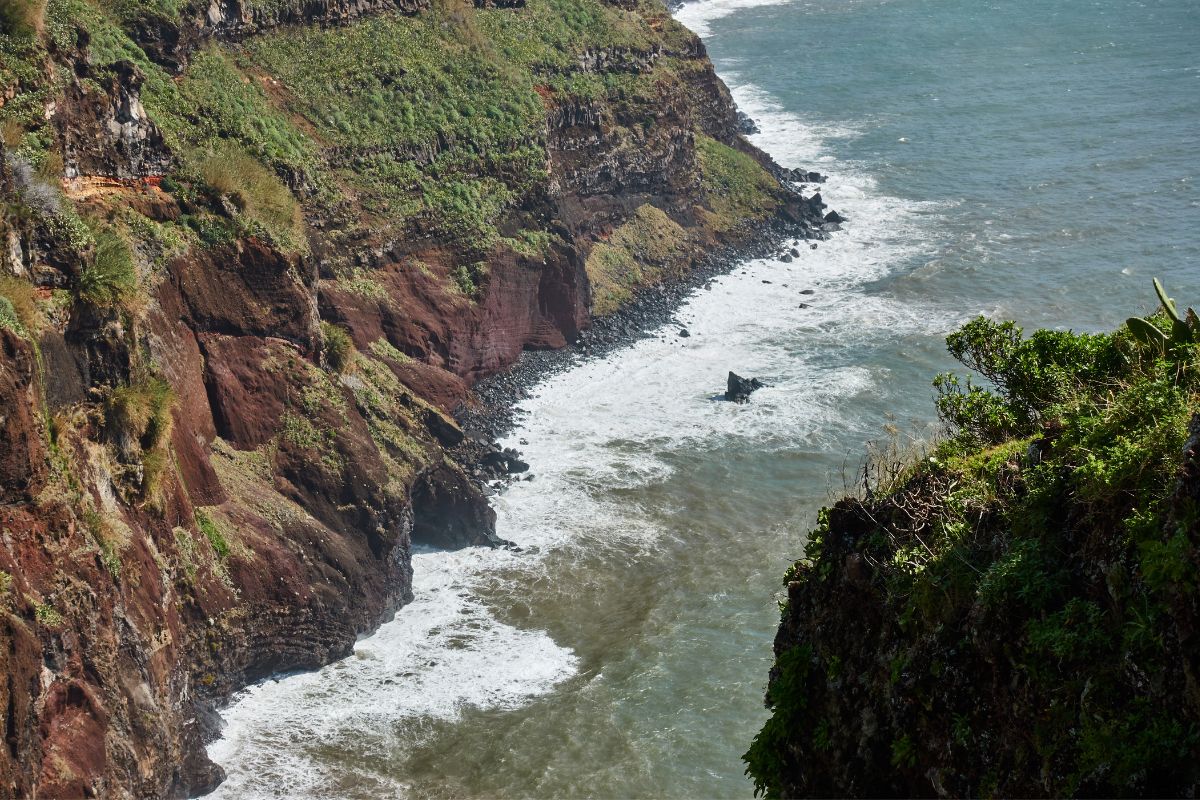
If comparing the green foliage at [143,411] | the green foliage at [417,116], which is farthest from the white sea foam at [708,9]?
the green foliage at [143,411]

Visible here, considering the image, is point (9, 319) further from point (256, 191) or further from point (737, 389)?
point (737, 389)

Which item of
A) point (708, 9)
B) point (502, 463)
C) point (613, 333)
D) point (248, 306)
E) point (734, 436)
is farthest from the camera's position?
point (708, 9)

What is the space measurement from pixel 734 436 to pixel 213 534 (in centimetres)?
2100

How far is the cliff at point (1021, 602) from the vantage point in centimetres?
926

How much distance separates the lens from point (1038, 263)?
2441 inches

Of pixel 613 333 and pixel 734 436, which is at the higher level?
pixel 613 333

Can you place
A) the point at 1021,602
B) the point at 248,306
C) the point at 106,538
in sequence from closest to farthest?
1. the point at 1021,602
2. the point at 106,538
3. the point at 248,306

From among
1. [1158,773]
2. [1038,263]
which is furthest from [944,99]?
[1158,773]

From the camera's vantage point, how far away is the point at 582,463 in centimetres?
4303

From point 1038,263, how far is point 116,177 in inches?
1801

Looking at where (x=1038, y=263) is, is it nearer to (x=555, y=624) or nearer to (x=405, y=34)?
(x=405, y=34)

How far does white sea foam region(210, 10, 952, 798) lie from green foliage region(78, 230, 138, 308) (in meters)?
10.2

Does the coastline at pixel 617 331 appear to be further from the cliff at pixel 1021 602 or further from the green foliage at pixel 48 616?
the cliff at pixel 1021 602

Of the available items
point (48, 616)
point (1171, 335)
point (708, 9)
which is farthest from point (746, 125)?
point (1171, 335)
